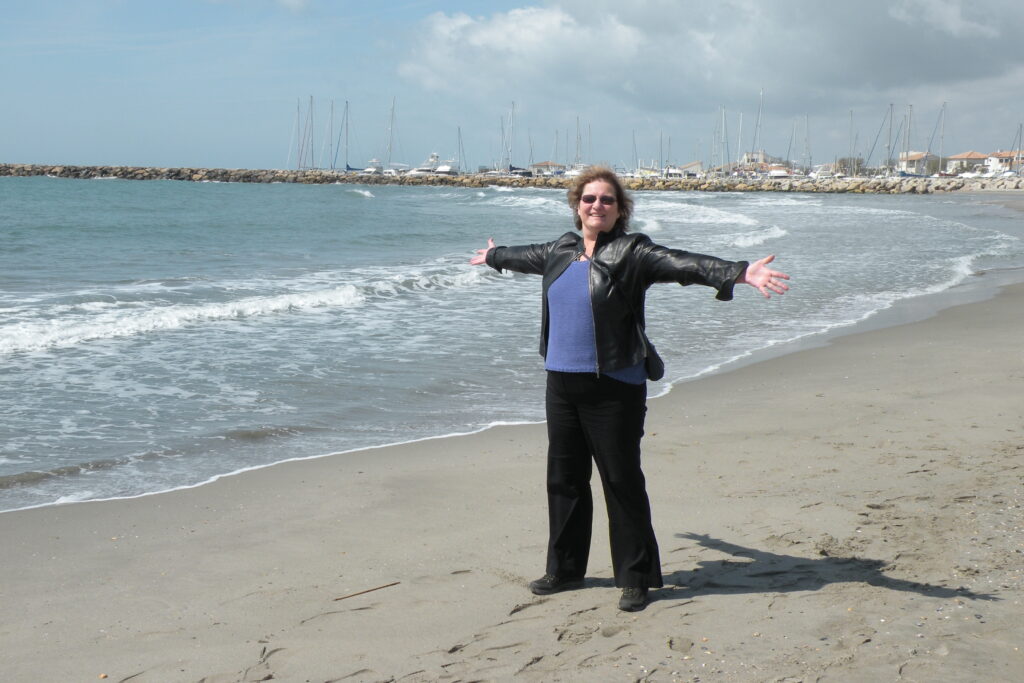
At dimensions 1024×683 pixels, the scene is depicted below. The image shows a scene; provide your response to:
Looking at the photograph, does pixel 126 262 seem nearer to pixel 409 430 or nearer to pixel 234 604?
pixel 409 430

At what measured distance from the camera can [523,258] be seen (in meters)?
4.24

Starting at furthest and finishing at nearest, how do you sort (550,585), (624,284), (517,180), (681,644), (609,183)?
1. (517,180)
2. (550,585)
3. (609,183)
4. (624,284)
5. (681,644)

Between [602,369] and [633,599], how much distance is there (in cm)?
93

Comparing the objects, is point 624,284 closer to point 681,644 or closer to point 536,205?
point 681,644

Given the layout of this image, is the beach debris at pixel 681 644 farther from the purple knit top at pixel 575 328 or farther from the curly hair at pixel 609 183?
the curly hair at pixel 609 183

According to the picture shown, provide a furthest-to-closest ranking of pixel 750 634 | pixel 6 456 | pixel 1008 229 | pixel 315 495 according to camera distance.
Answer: pixel 1008 229
pixel 6 456
pixel 315 495
pixel 750 634

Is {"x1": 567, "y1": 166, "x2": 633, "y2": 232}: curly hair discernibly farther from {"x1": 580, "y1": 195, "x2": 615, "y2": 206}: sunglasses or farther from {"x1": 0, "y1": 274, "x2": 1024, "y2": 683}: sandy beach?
{"x1": 0, "y1": 274, "x2": 1024, "y2": 683}: sandy beach

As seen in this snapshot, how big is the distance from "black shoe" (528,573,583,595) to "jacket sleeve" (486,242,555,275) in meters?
1.29

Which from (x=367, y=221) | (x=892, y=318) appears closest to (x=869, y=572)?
(x=892, y=318)

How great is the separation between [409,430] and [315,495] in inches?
68.9

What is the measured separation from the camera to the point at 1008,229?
33500 mm

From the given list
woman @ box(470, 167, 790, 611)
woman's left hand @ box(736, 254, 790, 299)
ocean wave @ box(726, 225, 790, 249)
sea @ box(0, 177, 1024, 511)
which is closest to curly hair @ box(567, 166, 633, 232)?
woman @ box(470, 167, 790, 611)

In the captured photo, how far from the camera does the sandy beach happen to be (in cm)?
341

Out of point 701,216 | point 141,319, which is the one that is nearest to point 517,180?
point 701,216
